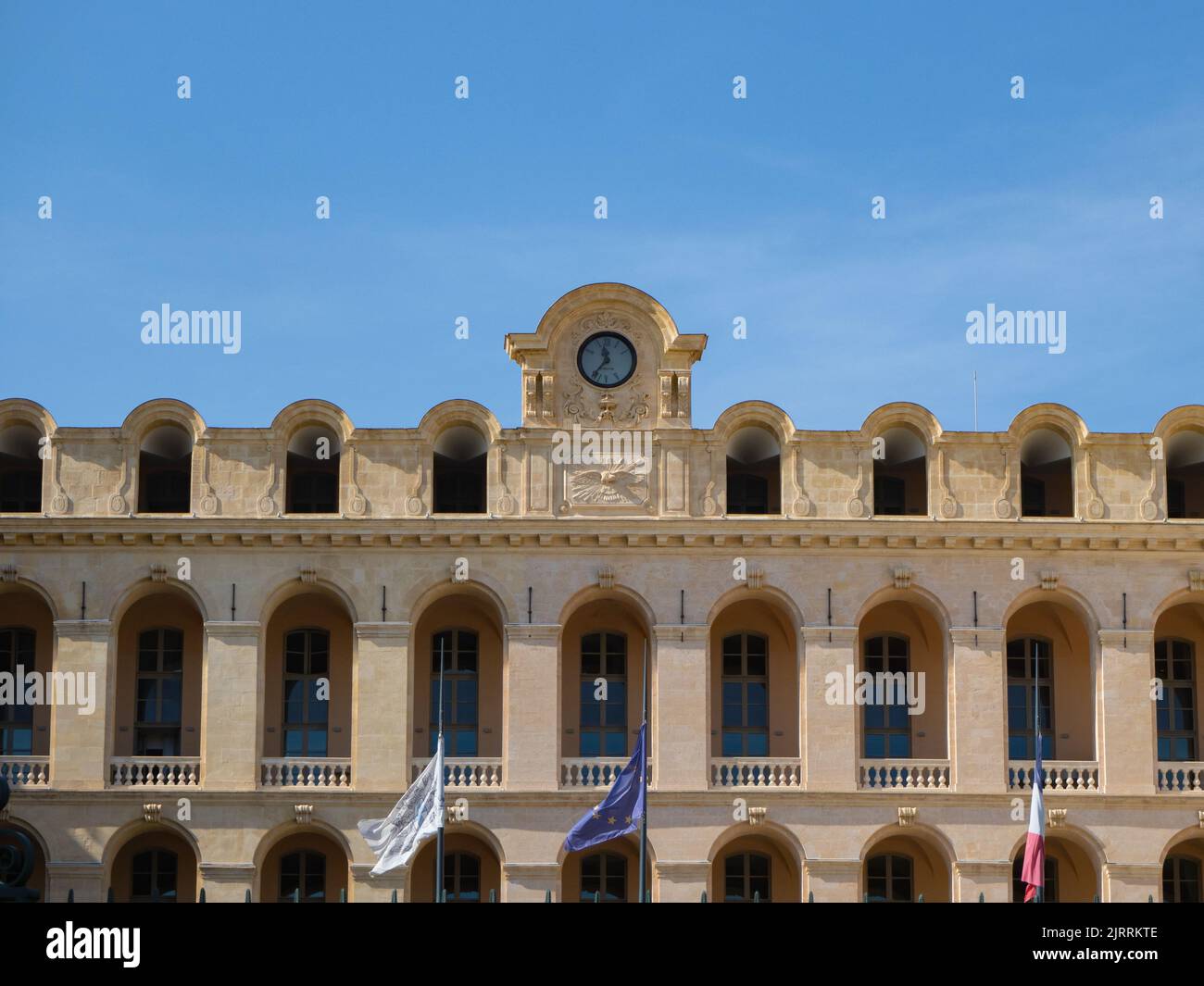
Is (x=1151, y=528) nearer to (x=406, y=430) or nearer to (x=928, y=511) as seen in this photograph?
(x=928, y=511)

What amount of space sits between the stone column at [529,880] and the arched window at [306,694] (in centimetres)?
565

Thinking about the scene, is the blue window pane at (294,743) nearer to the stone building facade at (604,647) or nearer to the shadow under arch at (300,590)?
the stone building facade at (604,647)

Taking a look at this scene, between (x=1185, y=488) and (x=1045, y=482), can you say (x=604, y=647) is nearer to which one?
(x=1045, y=482)

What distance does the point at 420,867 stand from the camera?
4788 cm

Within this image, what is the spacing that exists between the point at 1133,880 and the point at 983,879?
342 cm

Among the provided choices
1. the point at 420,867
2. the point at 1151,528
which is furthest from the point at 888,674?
the point at 420,867

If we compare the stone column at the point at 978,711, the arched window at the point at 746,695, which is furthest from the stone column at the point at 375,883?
the stone column at the point at 978,711

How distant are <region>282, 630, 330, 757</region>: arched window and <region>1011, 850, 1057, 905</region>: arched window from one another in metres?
16.4

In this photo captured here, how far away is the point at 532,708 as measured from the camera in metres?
47.0

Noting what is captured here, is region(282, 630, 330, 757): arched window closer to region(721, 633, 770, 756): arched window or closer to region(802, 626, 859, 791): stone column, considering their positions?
region(721, 633, 770, 756): arched window

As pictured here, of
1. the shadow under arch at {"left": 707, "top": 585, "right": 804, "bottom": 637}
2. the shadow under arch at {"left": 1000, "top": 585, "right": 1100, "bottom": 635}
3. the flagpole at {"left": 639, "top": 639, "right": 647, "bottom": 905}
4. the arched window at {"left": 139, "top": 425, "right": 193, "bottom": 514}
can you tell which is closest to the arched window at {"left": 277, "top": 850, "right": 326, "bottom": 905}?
the flagpole at {"left": 639, "top": 639, "right": 647, "bottom": 905}

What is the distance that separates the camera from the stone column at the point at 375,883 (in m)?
46.2

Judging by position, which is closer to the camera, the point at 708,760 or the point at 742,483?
the point at 708,760
